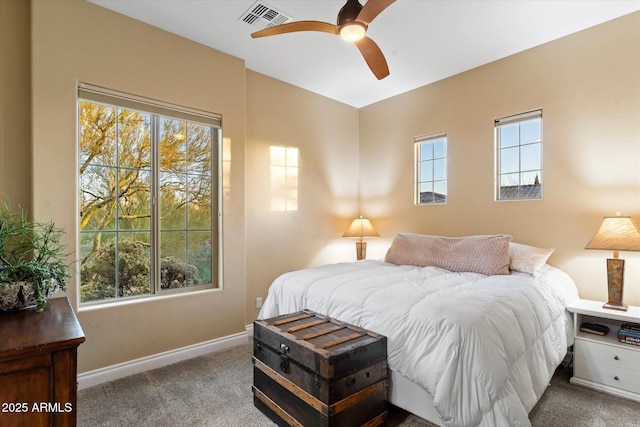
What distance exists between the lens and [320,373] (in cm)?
162

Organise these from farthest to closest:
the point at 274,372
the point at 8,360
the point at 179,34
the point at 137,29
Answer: the point at 179,34
the point at 137,29
the point at 274,372
the point at 8,360

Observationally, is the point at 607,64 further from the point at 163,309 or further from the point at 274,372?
the point at 163,309

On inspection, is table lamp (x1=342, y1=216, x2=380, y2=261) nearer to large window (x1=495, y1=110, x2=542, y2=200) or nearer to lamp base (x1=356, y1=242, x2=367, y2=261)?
lamp base (x1=356, y1=242, x2=367, y2=261)

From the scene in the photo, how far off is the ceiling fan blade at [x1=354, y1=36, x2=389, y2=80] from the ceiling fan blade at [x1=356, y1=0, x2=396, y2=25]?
0.20m

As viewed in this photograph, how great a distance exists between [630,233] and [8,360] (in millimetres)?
3481

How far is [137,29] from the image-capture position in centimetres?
265

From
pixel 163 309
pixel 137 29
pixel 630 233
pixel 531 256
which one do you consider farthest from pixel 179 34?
pixel 630 233

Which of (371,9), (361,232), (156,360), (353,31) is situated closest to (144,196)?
(156,360)

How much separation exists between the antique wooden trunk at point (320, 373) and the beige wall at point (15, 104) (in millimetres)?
1945

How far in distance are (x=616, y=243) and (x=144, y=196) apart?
12.3 feet

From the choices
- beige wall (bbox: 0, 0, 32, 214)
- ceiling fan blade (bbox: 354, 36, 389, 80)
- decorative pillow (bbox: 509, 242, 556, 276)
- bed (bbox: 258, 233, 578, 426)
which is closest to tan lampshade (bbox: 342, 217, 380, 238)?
bed (bbox: 258, 233, 578, 426)

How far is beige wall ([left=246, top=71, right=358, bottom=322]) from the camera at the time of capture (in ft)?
11.7

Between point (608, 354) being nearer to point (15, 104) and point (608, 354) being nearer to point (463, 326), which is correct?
point (463, 326)

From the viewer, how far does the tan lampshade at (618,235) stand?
89.7 inches
